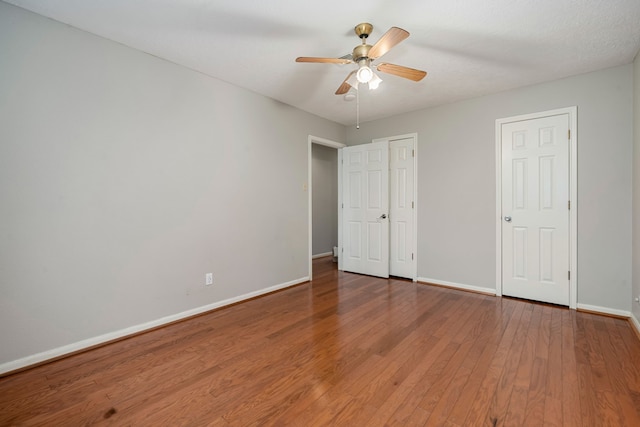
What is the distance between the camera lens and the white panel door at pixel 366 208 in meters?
Answer: 4.48

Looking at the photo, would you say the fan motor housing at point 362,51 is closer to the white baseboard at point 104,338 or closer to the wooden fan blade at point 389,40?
the wooden fan blade at point 389,40

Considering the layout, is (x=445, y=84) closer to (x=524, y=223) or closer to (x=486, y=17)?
(x=486, y=17)

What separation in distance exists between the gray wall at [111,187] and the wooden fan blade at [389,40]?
1.89 meters

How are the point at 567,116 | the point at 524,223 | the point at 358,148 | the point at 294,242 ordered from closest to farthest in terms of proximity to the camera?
1. the point at 567,116
2. the point at 524,223
3. the point at 294,242
4. the point at 358,148

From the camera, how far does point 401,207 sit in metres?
4.41

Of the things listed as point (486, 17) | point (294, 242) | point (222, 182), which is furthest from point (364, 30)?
point (294, 242)

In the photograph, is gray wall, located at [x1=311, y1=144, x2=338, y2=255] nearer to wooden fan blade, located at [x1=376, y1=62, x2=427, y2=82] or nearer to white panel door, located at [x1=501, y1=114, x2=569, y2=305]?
white panel door, located at [x1=501, y1=114, x2=569, y2=305]

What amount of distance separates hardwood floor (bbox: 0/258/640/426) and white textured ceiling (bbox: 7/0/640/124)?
8.29 ft

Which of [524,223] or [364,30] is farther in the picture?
[524,223]

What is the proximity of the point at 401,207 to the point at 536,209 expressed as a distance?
5.46ft

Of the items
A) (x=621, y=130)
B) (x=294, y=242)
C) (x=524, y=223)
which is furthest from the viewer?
(x=294, y=242)

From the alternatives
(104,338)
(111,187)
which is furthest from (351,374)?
(111,187)

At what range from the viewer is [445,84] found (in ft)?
10.8

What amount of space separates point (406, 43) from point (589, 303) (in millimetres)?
3262
